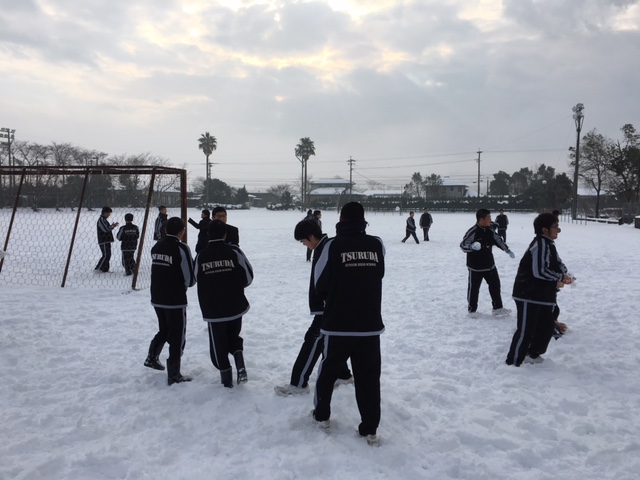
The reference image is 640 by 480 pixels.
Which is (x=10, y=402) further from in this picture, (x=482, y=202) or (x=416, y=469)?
(x=482, y=202)

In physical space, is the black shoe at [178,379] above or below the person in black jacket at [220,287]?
below

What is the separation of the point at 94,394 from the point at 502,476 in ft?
11.5

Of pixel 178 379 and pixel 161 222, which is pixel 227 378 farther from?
pixel 161 222

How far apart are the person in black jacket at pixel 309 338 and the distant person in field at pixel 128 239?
7571 mm

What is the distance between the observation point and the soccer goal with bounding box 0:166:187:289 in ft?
29.7

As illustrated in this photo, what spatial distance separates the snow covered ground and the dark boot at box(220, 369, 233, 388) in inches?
3.5

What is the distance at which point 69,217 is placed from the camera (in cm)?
2667

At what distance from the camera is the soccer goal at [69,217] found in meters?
9.05

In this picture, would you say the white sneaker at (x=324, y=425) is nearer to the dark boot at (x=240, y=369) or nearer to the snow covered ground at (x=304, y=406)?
the snow covered ground at (x=304, y=406)

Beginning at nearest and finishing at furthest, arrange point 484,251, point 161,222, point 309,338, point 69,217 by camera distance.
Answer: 1. point 309,338
2. point 484,251
3. point 161,222
4. point 69,217

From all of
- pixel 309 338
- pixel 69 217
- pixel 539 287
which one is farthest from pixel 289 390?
pixel 69 217

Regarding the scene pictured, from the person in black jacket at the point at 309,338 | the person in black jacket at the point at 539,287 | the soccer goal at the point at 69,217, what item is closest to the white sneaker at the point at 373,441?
the person in black jacket at the point at 309,338

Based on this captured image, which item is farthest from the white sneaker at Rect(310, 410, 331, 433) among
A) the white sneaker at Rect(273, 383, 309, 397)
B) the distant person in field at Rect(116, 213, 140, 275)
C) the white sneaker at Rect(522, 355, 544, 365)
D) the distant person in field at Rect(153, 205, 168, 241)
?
the distant person in field at Rect(116, 213, 140, 275)

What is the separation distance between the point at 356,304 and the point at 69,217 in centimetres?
2824
